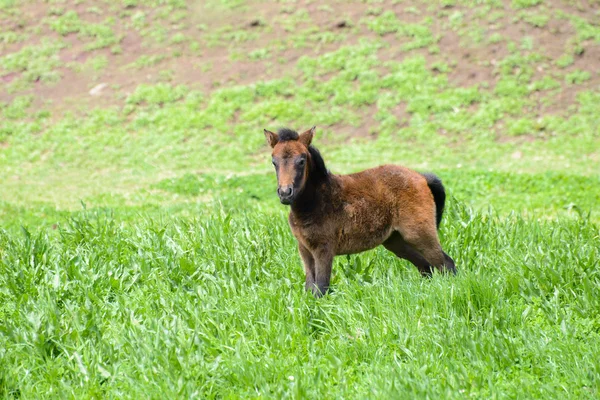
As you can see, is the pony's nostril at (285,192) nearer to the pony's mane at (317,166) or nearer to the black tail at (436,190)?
the pony's mane at (317,166)

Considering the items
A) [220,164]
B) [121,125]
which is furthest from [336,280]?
[121,125]

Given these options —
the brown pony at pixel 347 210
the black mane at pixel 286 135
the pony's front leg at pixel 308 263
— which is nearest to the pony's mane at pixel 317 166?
the brown pony at pixel 347 210

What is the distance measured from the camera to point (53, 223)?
33.3 ft

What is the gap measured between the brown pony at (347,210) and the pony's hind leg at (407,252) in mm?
59

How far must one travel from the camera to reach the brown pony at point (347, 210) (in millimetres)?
5773

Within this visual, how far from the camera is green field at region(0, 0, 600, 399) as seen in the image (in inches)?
183

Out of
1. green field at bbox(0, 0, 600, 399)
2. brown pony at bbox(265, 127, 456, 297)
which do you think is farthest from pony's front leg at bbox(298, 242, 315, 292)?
green field at bbox(0, 0, 600, 399)

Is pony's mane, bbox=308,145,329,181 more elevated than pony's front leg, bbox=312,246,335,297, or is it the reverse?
pony's mane, bbox=308,145,329,181

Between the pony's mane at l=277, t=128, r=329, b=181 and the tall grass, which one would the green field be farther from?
the pony's mane at l=277, t=128, r=329, b=181

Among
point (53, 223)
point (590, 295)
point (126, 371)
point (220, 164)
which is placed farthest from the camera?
point (220, 164)

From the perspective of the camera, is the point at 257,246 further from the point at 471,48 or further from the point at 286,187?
the point at 471,48

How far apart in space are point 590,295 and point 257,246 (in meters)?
3.03

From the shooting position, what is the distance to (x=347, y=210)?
234 inches

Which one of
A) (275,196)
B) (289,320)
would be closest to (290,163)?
(289,320)
